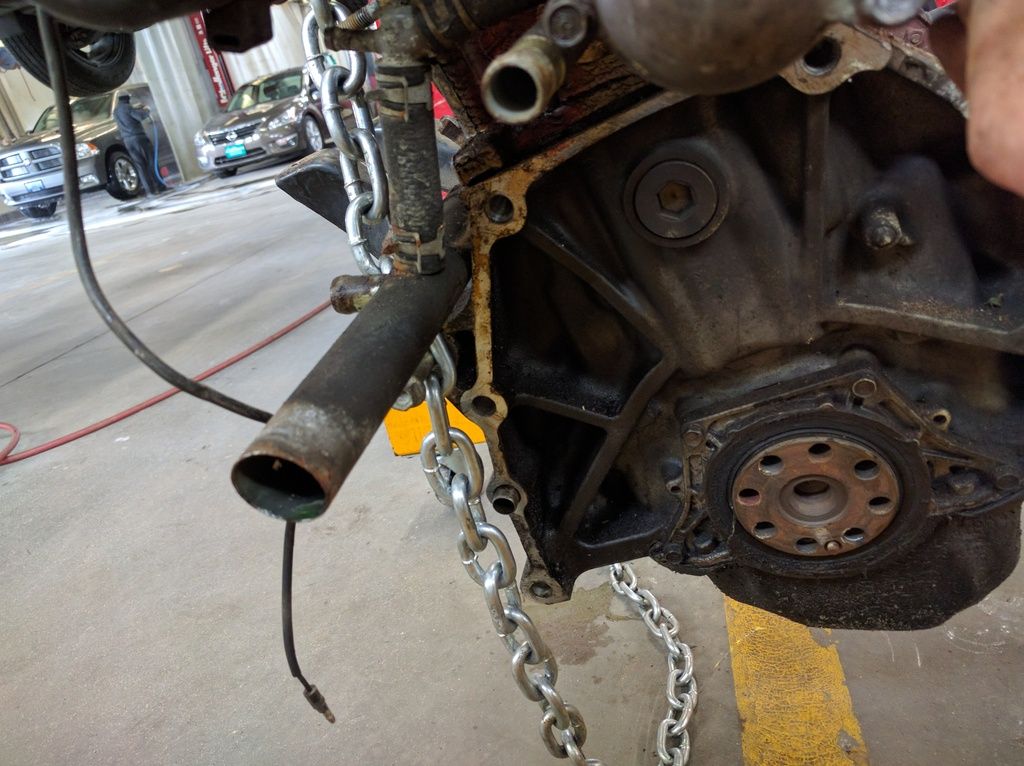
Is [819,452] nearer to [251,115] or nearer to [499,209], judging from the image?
[499,209]

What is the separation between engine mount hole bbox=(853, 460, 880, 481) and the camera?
0.99 m

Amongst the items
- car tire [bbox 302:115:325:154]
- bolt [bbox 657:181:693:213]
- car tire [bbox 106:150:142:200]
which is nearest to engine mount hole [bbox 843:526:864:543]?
bolt [bbox 657:181:693:213]

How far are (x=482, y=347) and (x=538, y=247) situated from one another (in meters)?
0.15

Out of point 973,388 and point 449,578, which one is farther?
point 449,578

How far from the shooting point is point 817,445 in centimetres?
99

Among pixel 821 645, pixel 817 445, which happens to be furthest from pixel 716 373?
pixel 821 645

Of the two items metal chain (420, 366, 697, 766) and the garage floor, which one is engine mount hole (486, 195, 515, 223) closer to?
metal chain (420, 366, 697, 766)

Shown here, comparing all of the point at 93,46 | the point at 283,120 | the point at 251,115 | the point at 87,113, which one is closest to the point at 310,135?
the point at 283,120

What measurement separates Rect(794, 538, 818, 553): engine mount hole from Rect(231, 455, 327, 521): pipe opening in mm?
676

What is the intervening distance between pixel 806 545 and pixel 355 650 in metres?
1.23

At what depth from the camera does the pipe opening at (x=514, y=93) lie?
2.01ft

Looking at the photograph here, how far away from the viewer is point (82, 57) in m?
1.06

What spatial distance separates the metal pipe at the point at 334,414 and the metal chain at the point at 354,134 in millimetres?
167

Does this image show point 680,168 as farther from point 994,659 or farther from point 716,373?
point 994,659
